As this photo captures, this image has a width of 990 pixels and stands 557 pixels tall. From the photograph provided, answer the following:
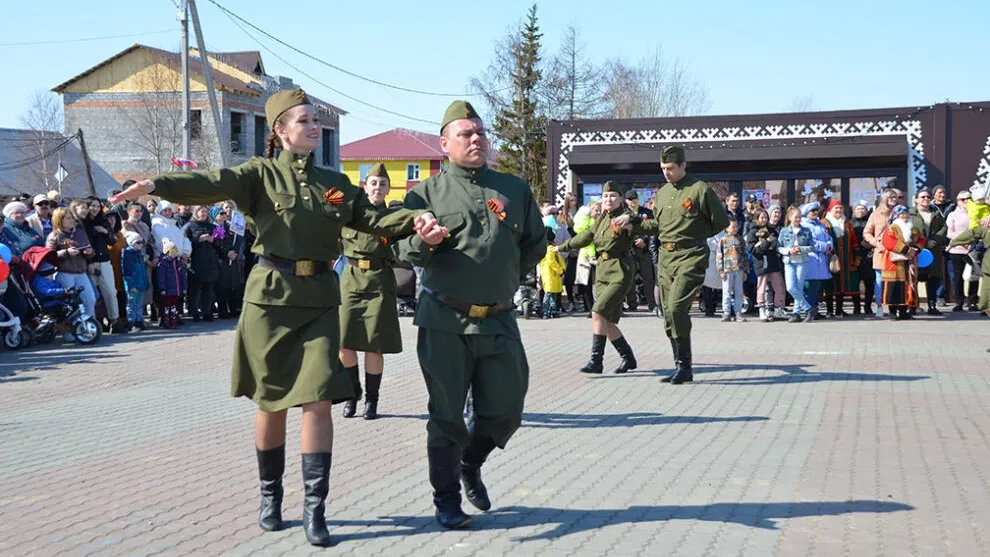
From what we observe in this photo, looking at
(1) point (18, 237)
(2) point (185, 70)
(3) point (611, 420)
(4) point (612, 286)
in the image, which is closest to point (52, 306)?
(1) point (18, 237)

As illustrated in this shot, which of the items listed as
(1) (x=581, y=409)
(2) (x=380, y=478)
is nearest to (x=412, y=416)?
(1) (x=581, y=409)

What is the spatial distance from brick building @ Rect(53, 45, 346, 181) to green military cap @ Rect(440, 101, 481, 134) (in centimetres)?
5287

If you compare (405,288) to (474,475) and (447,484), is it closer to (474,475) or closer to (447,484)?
(474,475)

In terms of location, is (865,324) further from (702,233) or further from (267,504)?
(267,504)

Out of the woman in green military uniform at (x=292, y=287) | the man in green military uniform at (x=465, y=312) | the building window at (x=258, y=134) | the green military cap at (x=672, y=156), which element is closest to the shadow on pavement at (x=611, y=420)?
the green military cap at (x=672, y=156)

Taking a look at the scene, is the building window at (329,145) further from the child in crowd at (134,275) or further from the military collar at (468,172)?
the military collar at (468,172)

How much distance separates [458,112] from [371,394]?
3.82m

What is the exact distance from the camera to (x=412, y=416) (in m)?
9.27

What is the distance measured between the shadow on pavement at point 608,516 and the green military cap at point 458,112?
2020 mm

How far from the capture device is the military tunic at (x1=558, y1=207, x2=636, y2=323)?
11508mm

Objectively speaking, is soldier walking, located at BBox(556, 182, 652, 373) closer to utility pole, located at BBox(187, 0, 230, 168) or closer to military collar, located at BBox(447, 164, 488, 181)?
military collar, located at BBox(447, 164, 488, 181)

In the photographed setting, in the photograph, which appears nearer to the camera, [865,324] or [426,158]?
[865,324]

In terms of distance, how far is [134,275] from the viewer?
55.4 ft

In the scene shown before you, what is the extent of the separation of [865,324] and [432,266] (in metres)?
13.6
